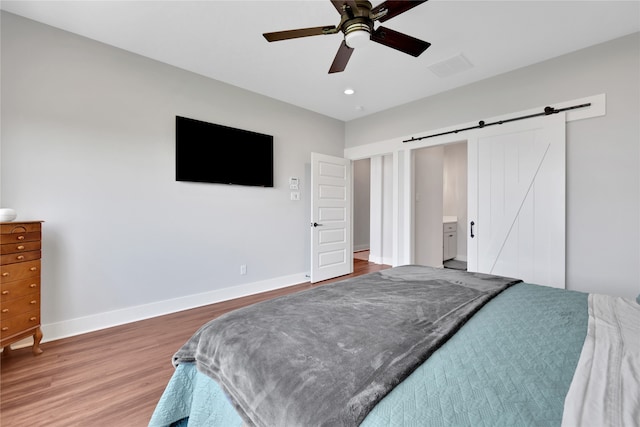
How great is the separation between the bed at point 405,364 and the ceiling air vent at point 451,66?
243cm

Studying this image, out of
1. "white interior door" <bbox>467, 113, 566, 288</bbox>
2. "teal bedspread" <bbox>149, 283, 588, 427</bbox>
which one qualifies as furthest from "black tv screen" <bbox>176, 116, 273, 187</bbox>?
"white interior door" <bbox>467, 113, 566, 288</bbox>

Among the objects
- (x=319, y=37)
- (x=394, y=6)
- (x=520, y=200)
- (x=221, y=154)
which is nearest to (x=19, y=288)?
(x=221, y=154)

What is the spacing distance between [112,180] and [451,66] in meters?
3.73

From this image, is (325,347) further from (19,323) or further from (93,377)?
(19,323)

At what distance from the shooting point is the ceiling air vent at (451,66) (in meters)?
2.90

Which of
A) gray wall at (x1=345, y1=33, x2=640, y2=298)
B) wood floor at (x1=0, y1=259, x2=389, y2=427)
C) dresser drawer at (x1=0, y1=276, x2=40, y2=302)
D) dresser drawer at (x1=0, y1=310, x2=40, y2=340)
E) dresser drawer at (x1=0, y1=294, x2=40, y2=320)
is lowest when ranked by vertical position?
wood floor at (x1=0, y1=259, x2=389, y2=427)

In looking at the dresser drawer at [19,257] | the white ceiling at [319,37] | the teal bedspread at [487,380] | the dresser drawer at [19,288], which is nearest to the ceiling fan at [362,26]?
the white ceiling at [319,37]

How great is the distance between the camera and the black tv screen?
10.4 ft

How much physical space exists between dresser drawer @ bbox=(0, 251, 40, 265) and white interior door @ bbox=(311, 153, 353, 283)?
2.94 m

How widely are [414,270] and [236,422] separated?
1601 millimetres

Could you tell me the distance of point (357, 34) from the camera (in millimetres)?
1781

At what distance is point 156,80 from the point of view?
9.88ft

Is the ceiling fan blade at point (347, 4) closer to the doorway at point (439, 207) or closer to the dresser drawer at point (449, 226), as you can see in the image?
the doorway at point (439, 207)

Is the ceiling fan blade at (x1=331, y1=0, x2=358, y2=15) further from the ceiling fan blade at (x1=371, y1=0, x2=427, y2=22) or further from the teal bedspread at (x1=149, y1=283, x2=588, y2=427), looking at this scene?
the teal bedspread at (x1=149, y1=283, x2=588, y2=427)
